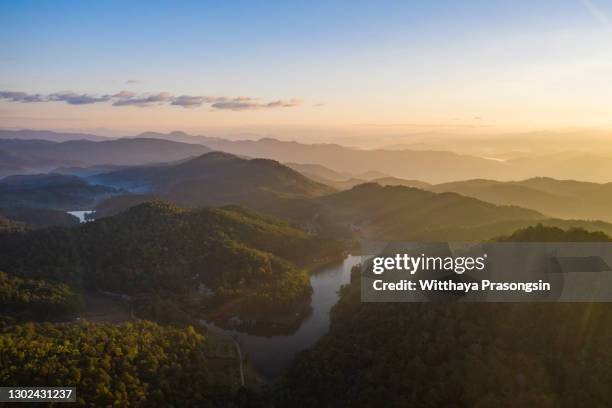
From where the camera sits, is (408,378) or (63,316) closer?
(408,378)

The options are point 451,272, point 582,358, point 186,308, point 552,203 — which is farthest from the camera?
point 552,203

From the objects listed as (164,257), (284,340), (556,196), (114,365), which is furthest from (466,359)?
(556,196)

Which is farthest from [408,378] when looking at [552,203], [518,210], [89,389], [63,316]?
[552,203]

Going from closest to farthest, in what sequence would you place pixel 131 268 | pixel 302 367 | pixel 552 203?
pixel 302 367, pixel 131 268, pixel 552 203

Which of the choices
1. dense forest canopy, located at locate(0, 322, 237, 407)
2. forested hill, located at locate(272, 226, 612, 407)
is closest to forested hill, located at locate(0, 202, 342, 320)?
dense forest canopy, located at locate(0, 322, 237, 407)

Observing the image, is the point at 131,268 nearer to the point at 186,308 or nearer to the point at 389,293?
the point at 186,308

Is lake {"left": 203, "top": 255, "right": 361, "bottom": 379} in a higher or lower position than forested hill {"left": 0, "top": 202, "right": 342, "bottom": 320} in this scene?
lower

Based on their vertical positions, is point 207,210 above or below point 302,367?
above

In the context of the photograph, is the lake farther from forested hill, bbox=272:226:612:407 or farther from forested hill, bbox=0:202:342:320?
forested hill, bbox=272:226:612:407
